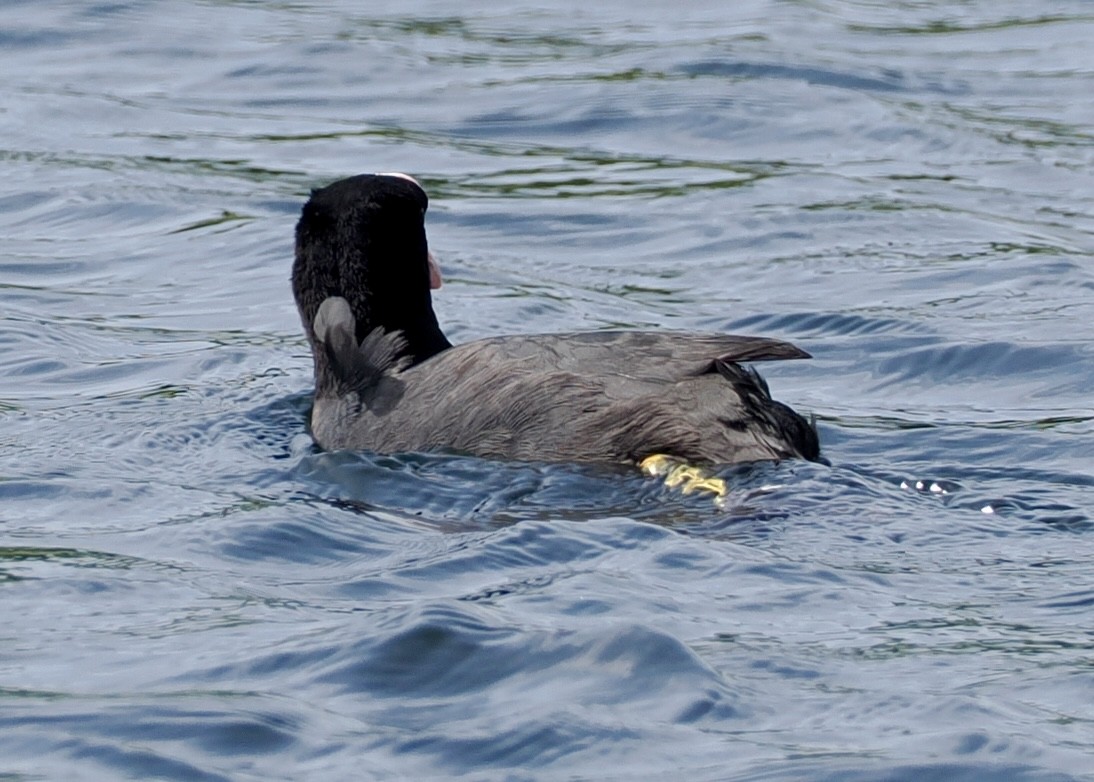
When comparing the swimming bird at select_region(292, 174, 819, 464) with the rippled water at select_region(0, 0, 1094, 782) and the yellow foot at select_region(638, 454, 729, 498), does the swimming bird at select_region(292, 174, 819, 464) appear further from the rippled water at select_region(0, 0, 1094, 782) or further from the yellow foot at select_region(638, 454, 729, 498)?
the rippled water at select_region(0, 0, 1094, 782)

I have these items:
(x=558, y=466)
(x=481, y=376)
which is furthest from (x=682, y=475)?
(x=481, y=376)

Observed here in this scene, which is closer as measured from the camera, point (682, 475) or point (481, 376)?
point (682, 475)

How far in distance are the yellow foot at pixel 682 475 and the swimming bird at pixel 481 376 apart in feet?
0.09

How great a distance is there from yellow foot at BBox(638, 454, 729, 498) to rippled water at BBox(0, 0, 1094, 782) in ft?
0.28

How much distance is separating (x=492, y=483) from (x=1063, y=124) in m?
7.37

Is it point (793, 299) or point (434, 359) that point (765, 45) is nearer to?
point (793, 299)

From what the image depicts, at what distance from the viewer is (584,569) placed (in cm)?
633

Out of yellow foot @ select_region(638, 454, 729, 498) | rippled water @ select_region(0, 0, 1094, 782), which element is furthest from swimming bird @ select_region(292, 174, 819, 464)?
rippled water @ select_region(0, 0, 1094, 782)

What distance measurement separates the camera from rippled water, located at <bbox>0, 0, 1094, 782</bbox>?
5309 millimetres

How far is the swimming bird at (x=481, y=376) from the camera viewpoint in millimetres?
7133

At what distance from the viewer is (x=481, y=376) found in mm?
7465

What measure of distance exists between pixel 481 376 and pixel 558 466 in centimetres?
47

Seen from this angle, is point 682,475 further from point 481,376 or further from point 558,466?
point 481,376

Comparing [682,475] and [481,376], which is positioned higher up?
[481,376]
